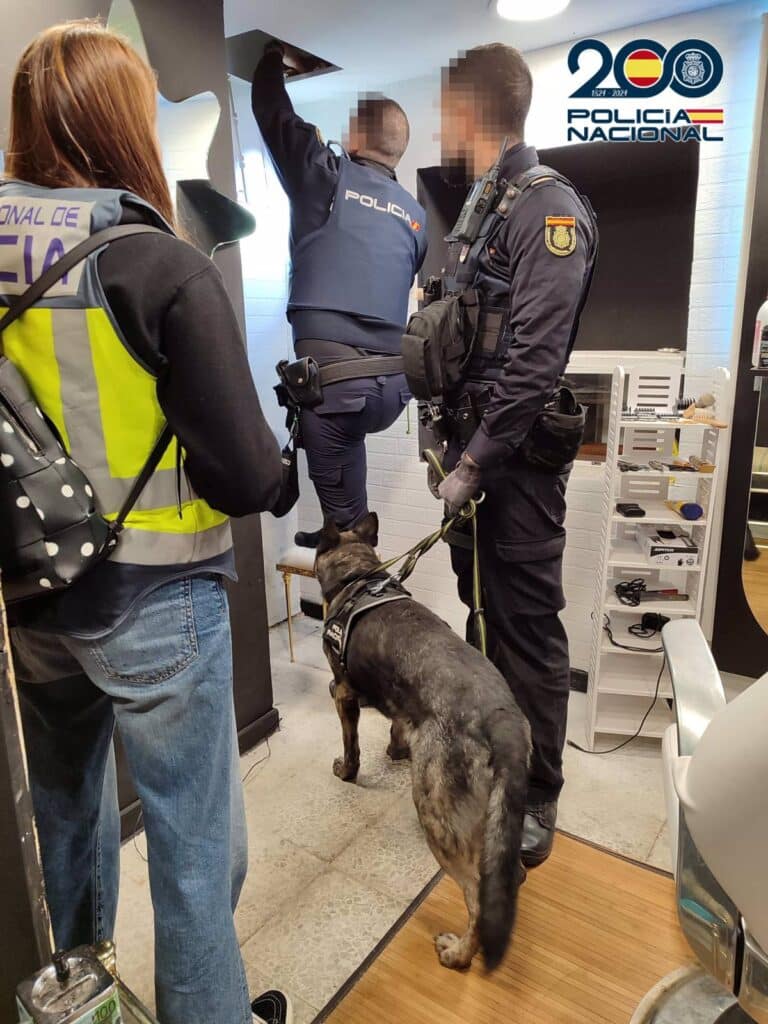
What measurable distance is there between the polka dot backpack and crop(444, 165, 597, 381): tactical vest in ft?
3.56

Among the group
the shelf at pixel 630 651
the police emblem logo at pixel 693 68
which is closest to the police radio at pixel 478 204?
the police emblem logo at pixel 693 68

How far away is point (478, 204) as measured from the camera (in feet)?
5.58

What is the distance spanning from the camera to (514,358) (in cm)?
161

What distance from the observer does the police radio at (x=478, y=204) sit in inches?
66.6

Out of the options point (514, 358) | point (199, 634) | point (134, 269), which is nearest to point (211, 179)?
point (514, 358)

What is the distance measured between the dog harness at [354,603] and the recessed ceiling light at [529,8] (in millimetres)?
1907

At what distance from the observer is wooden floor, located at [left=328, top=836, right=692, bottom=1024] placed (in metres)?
1.44

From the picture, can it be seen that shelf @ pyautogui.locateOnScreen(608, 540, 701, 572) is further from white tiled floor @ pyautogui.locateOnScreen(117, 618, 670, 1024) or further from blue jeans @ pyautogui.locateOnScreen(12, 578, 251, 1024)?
blue jeans @ pyautogui.locateOnScreen(12, 578, 251, 1024)

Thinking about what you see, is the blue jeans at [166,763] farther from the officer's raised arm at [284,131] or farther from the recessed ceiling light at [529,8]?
the recessed ceiling light at [529,8]

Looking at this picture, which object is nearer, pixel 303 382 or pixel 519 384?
pixel 519 384

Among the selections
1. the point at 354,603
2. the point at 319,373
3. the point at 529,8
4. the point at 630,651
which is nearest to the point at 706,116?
the point at 529,8

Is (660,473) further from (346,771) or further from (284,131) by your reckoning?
(284,131)

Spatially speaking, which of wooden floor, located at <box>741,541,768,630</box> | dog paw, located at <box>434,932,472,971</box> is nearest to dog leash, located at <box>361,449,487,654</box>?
dog paw, located at <box>434,932,472,971</box>

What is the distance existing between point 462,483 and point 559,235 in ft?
2.06
